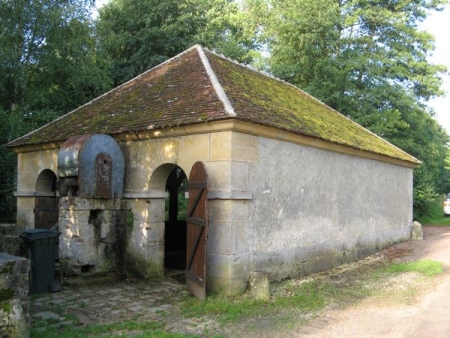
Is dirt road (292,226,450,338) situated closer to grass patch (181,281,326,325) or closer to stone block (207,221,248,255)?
grass patch (181,281,326,325)

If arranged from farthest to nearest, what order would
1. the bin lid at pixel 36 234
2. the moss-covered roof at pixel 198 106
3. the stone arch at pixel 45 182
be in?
the stone arch at pixel 45 182 → the moss-covered roof at pixel 198 106 → the bin lid at pixel 36 234

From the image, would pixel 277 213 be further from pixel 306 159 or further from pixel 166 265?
pixel 166 265

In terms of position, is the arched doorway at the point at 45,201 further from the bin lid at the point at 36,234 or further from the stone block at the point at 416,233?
the stone block at the point at 416,233

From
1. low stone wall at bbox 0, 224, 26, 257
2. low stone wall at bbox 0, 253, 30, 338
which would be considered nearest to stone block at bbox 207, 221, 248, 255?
low stone wall at bbox 0, 253, 30, 338

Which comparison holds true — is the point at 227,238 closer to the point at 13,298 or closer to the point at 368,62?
the point at 13,298

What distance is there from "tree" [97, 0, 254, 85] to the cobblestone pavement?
13439 millimetres

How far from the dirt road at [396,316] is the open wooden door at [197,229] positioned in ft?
6.62

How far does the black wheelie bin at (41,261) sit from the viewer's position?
749 centimetres

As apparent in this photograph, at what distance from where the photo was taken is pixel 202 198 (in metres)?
7.17

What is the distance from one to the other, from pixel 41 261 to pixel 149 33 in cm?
1459

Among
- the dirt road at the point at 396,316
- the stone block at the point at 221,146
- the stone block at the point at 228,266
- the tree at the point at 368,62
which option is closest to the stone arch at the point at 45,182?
the stone block at the point at 221,146

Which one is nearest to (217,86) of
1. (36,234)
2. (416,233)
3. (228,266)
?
(228,266)

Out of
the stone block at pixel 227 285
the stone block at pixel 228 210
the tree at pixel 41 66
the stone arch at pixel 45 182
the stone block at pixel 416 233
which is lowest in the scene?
the stone block at pixel 416 233

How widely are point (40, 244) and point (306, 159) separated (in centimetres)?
573
